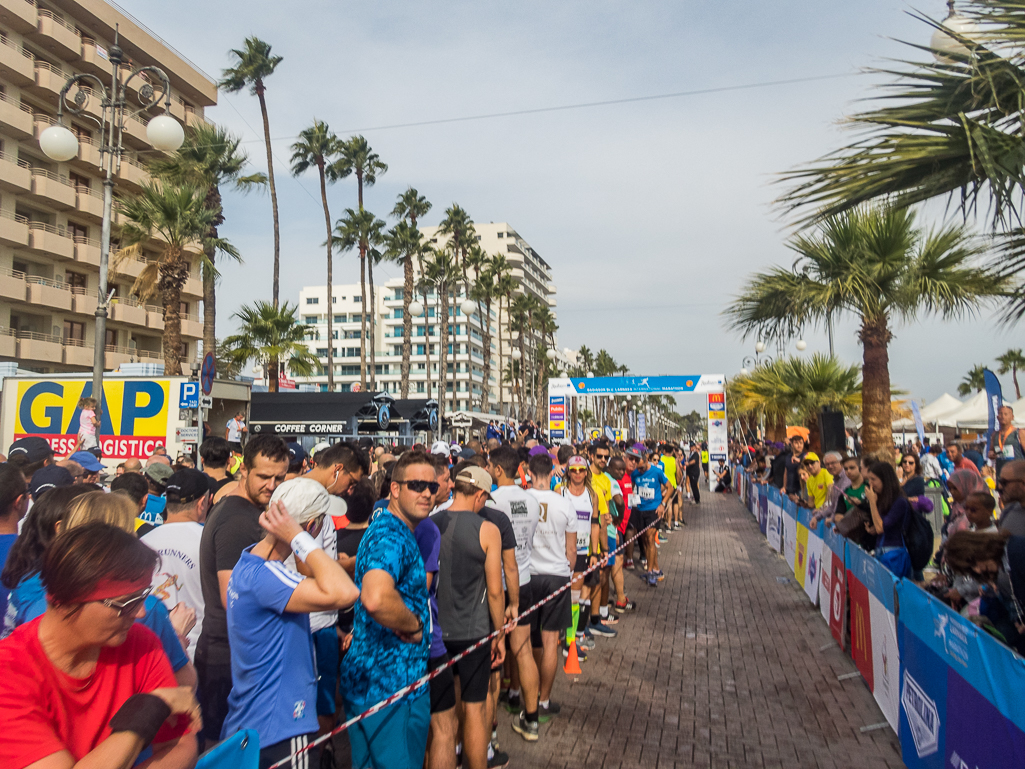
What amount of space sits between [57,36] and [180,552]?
3951 cm

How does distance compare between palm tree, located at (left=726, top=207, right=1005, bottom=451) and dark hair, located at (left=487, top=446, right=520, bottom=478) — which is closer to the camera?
dark hair, located at (left=487, top=446, right=520, bottom=478)

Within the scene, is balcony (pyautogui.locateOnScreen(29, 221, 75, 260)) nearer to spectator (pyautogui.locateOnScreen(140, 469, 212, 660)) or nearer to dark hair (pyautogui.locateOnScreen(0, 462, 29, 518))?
spectator (pyautogui.locateOnScreen(140, 469, 212, 660))

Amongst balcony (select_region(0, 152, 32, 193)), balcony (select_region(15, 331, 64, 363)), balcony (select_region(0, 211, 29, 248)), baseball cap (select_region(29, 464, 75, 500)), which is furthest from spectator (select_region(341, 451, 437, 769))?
balcony (select_region(0, 152, 32, 193))

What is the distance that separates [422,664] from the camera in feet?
10.6

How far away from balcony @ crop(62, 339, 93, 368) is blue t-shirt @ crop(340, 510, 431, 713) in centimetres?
3745

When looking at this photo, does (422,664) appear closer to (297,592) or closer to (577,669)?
(297,592)

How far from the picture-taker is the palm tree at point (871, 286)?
9.77 meters

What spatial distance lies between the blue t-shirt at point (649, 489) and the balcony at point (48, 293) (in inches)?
1295

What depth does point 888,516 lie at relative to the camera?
6438 mm

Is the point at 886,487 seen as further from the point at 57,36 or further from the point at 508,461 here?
the point at 57,36

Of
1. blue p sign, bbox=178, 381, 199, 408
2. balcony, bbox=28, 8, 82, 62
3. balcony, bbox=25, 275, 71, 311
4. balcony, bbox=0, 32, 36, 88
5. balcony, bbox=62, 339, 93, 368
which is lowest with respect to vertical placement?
blue p sign, bbox=178, 381, 199, 408

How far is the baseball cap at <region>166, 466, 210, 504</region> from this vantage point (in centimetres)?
386

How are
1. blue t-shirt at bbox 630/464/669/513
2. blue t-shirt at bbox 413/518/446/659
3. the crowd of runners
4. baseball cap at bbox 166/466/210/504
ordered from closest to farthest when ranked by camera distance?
the crowd of runners → blue t-shirt at bbox 413/518/446/659 → baseball cap at bbox 166/466/210/504 → blue t-shirt at bbox 630/464/669/513

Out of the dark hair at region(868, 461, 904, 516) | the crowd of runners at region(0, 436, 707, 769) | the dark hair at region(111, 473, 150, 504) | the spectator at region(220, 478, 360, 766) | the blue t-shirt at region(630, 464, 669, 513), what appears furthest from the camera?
the blue t-shirt at region(630, 464, 669, 513)
